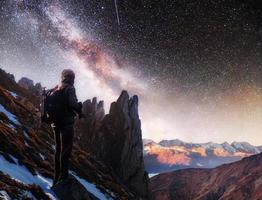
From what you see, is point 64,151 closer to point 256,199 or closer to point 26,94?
point 26,94

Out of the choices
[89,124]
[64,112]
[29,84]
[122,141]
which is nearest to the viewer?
[64,112]

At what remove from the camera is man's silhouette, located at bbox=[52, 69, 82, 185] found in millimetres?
8367

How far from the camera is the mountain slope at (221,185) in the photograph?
13818 cm

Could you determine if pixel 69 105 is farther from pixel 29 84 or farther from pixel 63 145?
pixel 29 84

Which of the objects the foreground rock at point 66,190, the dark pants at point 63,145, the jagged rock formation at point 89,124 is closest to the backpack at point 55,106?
the dark pants at point 63,145

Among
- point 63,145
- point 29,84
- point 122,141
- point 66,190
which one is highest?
point 29,84

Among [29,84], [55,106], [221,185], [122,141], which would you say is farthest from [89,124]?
[221,185]

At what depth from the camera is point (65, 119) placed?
8438 mm

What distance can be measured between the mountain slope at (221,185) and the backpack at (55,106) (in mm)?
130822

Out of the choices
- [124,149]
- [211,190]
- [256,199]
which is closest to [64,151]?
[124,149]

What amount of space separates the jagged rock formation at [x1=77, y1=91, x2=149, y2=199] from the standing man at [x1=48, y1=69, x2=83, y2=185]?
→ 6171 cm

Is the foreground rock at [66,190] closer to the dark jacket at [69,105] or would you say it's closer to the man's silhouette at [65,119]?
the man's silhouette at [65,119]

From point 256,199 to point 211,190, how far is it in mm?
38451

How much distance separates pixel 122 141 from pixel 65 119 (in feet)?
227
